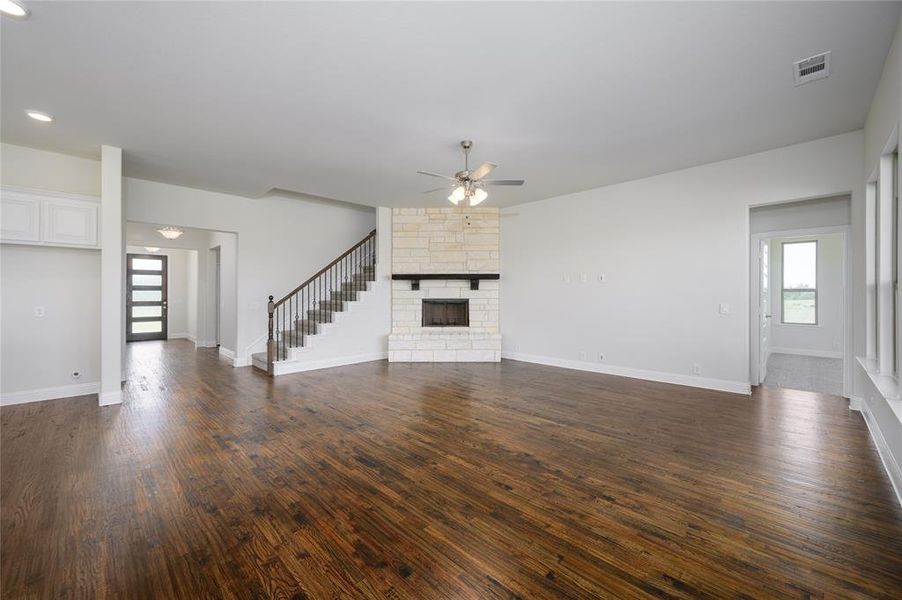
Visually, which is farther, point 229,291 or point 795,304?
point 795,304

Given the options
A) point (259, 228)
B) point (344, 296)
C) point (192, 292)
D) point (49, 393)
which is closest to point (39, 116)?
point (49, 393)

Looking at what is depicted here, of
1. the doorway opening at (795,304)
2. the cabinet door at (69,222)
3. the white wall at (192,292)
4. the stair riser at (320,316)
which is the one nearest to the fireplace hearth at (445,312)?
the stair riser at (320,316)

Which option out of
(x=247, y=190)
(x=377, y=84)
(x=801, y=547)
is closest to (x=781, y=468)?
(x=801, y=547)

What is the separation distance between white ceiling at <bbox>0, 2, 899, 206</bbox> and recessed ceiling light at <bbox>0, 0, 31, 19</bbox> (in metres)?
0.07

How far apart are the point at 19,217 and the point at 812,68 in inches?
300

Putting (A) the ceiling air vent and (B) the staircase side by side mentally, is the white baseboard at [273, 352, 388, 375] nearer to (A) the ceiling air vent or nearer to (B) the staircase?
(B) the staircase

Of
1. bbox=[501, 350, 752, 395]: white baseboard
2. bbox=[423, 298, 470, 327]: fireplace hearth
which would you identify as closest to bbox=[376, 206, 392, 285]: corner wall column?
bbox=[423, 298, 470, 327]: fireplace hearth

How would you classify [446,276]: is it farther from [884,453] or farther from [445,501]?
[884,453]

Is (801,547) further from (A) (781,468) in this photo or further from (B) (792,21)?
(B) (792,21)

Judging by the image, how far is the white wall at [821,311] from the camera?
24.3 feet

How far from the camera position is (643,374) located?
226 inches

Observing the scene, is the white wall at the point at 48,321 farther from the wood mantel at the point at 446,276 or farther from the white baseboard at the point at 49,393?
the wood mantel at the point at 446,276

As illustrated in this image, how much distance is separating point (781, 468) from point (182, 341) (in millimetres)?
11947

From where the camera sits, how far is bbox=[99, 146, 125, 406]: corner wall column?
437 centimetres
